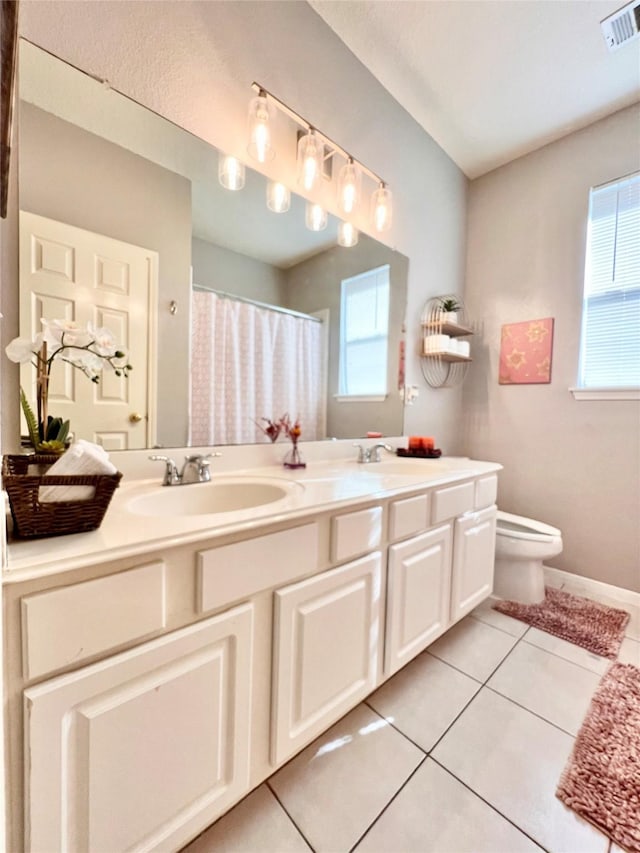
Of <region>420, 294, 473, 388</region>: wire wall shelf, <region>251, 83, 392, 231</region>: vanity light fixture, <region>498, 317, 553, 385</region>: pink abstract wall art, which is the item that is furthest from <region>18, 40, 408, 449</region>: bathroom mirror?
<region>498, 317, 553, 385</region>: pink abstract wall art

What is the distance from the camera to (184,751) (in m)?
0.72

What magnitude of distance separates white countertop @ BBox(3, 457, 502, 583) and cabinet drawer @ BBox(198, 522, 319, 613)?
1.8 inches

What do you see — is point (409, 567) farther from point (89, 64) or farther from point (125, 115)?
point (89, 64)

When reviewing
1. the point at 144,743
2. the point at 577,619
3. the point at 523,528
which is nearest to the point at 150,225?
the point at 144,743

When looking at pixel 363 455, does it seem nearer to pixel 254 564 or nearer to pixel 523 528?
pixel 254 564

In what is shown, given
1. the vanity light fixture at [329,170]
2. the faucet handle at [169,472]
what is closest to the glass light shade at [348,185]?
the vanity light fixture at [329,170]

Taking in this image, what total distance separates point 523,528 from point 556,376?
94 cm

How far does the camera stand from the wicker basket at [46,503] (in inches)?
22.8

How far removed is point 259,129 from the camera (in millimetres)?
1268

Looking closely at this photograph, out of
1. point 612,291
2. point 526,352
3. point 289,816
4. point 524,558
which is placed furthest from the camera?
point 526,352

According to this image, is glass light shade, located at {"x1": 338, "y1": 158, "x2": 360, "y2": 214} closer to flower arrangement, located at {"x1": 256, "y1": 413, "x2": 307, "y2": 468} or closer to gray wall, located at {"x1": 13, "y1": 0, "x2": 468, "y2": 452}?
gray wall, located at {"x1": 13, "y1": 0, "x2": 468, "y2": 452}

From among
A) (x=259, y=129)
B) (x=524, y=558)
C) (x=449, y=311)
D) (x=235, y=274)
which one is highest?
(x=259, y=129)

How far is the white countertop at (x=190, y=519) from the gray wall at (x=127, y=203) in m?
0.36

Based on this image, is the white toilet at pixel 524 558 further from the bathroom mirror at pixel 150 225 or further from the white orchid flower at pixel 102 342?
the white orchid flower at pixel 102 342
